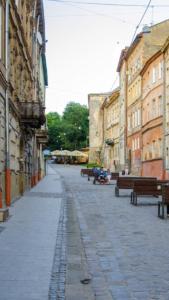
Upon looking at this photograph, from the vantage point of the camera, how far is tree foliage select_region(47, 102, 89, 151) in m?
104

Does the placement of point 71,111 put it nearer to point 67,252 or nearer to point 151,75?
point 151,75

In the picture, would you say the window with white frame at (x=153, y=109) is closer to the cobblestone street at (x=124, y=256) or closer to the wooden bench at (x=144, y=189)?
the wooden bench at (x=144, y=189)

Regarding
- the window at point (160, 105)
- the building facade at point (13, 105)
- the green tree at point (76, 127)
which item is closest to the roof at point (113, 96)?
the window at point (160, 105)

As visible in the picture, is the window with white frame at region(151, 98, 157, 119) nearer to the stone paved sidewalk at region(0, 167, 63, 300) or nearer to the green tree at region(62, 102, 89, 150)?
the stone paved sidewalk at region(0, 167, 63, 300)

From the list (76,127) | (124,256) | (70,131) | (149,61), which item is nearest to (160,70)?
(149,61)

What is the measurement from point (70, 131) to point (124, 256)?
314ft

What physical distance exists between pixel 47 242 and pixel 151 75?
3556 cm

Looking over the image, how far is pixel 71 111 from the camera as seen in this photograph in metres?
111

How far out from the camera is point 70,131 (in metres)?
104

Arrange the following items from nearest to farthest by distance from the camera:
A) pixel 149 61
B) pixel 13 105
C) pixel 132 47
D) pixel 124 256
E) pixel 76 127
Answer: pixel 124 256
pixel 13 105
pixel 149 61
pixel 132 47
pixel 76 127

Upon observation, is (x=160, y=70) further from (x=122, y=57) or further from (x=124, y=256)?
(x=124, y=256)

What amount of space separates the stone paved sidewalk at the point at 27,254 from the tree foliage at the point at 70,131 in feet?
291

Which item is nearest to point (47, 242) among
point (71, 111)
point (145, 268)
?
point (145, 268)

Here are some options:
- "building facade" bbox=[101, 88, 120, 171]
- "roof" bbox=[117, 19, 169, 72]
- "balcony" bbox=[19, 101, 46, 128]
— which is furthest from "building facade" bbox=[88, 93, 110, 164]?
"balcony" bbox=[19, 101, 46, 128]
